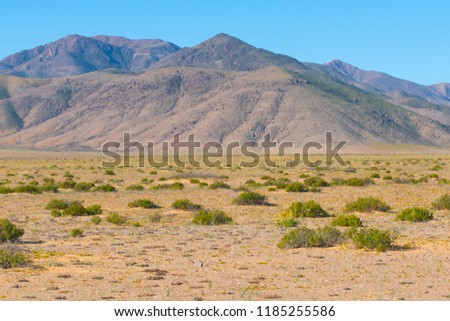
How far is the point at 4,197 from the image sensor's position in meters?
31.2

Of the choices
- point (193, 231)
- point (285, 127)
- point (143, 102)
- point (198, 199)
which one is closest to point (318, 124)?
point (285, 127)

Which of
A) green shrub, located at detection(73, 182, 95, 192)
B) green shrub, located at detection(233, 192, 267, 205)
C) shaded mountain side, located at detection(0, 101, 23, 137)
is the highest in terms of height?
shaded mountain side, located at detection(0, 101, 23, 137)

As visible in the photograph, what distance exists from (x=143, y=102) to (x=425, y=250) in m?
153

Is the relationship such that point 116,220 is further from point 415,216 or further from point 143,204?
point 415,216

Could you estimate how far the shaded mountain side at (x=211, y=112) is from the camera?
141000 millimetres

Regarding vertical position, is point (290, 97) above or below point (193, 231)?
above

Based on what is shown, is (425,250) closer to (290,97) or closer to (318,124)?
(318,124)

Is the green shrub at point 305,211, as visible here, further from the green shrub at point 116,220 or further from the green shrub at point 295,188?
the green shrub at point 295,188

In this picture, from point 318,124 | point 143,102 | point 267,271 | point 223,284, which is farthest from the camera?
point 143,102

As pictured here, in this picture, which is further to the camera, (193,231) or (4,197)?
(4,197)

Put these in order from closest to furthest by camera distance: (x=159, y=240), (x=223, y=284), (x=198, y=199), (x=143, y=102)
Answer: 1. (x=223, y=284)
2. (x=159, y=240)
3. (x=198, y=199)
4. (x=143, y=102)

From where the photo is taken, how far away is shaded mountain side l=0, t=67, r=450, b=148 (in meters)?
141

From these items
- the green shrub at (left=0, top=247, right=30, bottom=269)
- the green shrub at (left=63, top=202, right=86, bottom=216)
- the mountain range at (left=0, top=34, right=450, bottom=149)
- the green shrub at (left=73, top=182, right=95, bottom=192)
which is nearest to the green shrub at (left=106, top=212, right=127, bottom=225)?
the green shrub at (left=63, top=202, right=86, bottom=216)

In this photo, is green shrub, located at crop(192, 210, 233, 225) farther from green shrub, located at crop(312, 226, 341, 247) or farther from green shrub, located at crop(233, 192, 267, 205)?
green shrub, located at crop(312, 226, 341, 247)
